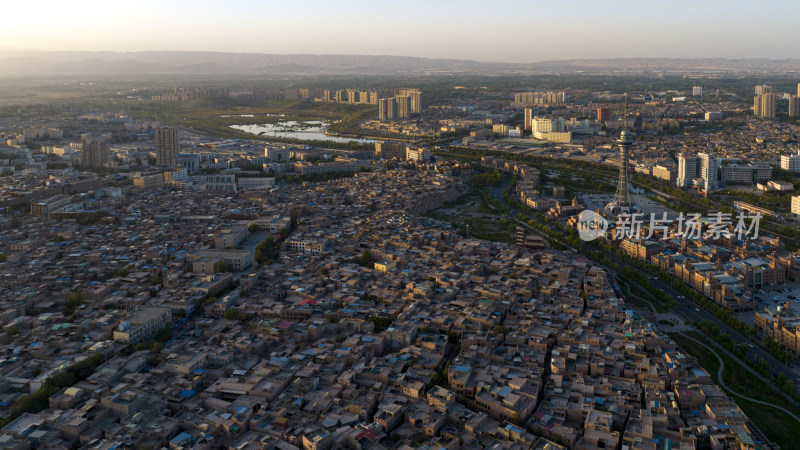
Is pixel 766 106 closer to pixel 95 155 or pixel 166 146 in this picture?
pixel 166 146

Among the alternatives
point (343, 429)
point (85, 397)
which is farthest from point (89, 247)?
point (343, 429)

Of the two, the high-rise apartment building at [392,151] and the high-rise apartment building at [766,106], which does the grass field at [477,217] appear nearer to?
the high-rise apartment building at [392,151]

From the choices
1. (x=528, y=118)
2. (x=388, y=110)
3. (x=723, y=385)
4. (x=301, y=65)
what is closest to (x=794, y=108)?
(x=528, y=118)

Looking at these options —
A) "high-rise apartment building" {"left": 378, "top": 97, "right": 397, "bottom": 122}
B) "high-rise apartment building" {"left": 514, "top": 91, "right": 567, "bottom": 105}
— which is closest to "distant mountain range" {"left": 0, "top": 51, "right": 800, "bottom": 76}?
"high-rise apartment building" {"left": 514, "top": 91, "right": 567, "bottom": 105}

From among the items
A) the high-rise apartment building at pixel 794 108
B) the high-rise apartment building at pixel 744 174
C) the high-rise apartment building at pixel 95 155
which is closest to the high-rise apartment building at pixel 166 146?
the high-rise apartment building at pixel 95 155

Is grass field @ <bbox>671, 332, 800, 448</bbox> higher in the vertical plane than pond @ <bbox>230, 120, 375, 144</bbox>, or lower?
lower

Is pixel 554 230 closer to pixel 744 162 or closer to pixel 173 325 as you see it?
pixel 173 325

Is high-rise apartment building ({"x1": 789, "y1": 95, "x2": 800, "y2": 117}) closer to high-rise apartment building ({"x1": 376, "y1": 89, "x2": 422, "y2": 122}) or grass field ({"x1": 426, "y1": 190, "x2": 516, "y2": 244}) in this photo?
high-rise apartment building ({"x1": 376, "y1": 89, "x2": 422, "y2": 122})
